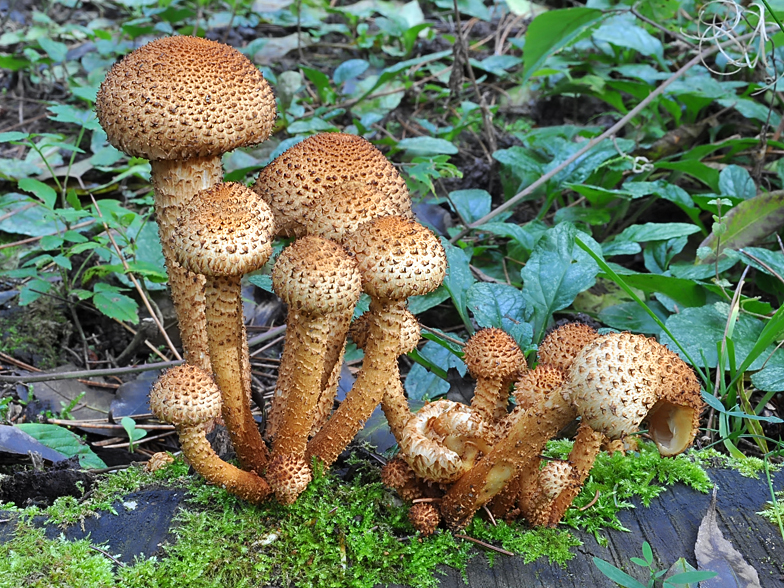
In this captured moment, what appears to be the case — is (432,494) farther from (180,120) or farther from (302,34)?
(302,34)

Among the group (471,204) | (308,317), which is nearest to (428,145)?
(471,204)

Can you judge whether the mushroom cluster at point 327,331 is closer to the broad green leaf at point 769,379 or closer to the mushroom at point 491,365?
the mushroom at point 491,365

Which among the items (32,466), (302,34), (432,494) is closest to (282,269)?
(432,494)

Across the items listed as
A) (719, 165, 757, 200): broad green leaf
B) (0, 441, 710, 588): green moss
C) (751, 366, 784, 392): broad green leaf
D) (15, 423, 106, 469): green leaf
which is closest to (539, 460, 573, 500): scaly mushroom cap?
(0, 441, 710, 588): green moss

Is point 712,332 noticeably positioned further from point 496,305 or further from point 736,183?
point 736,183

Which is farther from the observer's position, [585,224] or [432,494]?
[585,224]

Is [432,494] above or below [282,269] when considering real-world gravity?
below

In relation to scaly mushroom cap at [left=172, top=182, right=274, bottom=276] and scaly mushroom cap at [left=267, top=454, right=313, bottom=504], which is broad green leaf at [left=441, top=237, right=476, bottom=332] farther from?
scaly mushroom cap at [left=172, top=182, right=274, bottom=276]
